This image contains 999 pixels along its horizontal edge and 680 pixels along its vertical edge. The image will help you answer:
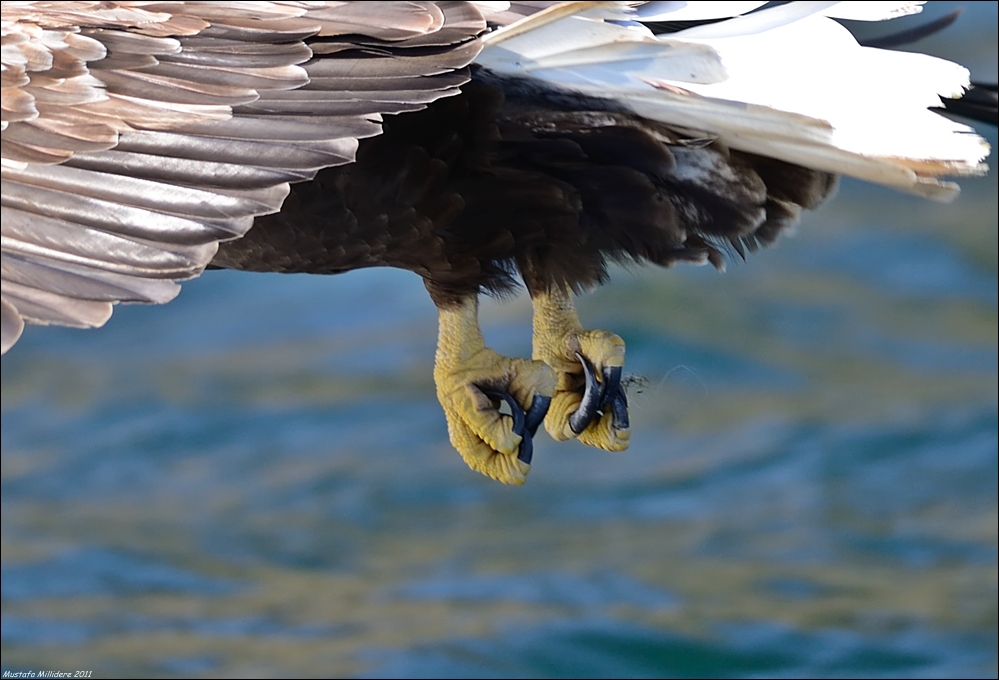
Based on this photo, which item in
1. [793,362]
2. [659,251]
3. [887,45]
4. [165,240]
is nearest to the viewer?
[165,240]

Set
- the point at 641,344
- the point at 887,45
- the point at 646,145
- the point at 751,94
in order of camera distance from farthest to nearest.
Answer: the point at 641,344 < the point at 887,45 < the point at 646,145 < the point at 751,94

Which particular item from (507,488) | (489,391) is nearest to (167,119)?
(489,391)

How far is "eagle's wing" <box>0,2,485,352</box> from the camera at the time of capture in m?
2.06

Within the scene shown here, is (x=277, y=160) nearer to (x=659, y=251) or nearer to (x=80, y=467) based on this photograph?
(x=659, y=251)

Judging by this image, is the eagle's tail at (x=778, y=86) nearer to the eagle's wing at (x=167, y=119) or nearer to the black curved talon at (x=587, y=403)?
the eagle's wing at (x=167, y=119)

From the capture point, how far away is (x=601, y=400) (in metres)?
2.86

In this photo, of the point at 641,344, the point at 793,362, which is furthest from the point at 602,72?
the point at 793,362

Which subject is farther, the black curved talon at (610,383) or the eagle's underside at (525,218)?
the black curved talon at (610,383)

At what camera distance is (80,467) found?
8.98 m

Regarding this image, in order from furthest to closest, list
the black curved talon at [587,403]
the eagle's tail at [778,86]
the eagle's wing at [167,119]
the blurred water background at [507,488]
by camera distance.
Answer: the blurred water background at [507,488]
the black curved talon at [587,403]
the eagle's tail at [778,86]
the eagle's wing at [167,119]

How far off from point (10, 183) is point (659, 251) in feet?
3.58

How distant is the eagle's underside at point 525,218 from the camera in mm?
2506

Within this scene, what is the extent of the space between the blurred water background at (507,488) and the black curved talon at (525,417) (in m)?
4.80

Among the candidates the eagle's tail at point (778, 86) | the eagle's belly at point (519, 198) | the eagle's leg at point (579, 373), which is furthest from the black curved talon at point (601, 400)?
the eagle's tail at point (778, 86)
